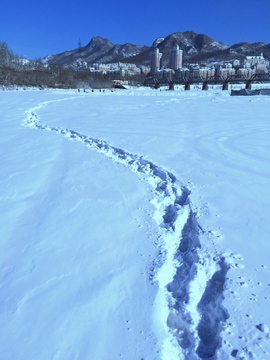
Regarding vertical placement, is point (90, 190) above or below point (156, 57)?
below

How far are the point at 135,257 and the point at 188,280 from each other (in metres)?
0.65

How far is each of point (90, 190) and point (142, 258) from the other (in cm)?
194

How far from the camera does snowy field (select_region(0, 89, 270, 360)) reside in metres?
1.99

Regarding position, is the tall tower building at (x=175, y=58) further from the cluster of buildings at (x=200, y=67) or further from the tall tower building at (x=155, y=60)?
the tall tower building at (x=155, y=60)

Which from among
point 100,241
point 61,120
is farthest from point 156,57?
point 100,241

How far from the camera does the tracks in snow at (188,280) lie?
2001mm

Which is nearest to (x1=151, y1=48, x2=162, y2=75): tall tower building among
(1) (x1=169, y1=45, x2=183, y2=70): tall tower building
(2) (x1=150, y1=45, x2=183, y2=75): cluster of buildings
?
(2) (x1=150, y1=45, x2=183, y2=75): cluster of buildings

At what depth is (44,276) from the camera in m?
2.64

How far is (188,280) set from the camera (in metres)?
2.47

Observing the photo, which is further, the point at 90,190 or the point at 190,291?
the point at 90,190

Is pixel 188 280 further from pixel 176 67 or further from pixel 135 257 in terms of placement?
pixel 176 67

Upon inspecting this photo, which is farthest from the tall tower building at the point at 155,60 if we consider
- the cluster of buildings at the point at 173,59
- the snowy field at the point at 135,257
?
the snowy field at the point at 135,257

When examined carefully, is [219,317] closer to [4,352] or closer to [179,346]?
[179,346]

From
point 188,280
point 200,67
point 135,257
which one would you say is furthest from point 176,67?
point 188,280
